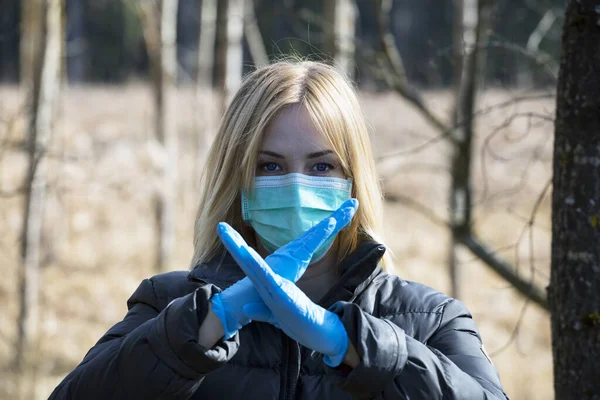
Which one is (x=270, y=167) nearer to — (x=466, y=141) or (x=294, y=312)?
(x=294, y=312)

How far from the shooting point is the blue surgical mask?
176 centimetres

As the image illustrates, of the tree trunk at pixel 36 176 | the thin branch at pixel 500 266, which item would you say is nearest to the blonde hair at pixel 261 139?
the thin branch at pixel 500 266

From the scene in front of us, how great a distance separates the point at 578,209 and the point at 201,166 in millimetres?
10180

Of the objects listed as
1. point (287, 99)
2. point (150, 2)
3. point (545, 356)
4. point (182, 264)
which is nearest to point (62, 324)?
point (182, 264)

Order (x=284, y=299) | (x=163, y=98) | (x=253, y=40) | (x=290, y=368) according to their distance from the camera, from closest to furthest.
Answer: (x=284, y=299) → (x=290, y=368) → (x=253, y=40) → (x=163, y=98)

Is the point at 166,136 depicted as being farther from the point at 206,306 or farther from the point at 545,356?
the point at 206,306

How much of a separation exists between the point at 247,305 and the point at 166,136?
839 centimetres

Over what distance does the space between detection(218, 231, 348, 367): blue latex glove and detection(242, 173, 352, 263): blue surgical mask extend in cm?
36

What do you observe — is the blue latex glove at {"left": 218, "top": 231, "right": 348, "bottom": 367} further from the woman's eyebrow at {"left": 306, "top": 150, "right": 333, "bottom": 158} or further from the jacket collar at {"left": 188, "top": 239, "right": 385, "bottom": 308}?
the woman's eyebrow at {"left": 306, "top": 150, "right": 333, "bottom": 158}

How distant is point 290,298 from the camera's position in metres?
1.38

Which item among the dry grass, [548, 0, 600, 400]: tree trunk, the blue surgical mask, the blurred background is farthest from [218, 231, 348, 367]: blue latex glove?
the dry grass

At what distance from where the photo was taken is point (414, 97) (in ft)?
15.9

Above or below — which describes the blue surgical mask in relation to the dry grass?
above

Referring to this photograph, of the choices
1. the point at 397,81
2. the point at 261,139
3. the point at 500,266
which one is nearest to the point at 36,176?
the point at 397,81
